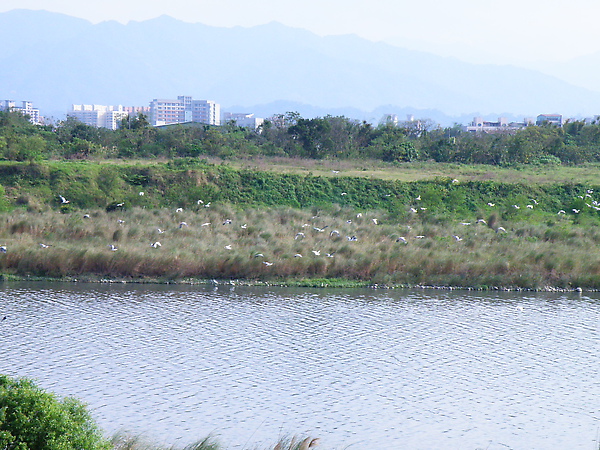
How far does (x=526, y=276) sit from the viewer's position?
2870 centimetres

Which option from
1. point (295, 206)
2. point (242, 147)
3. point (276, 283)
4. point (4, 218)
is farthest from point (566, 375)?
point (242, 147)

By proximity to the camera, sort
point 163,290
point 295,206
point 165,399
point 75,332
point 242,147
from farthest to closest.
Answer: point 242,147 < point 295,206 < point 163,290 < point 75,332 < point 165,399

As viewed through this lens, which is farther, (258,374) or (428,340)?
(428,340)

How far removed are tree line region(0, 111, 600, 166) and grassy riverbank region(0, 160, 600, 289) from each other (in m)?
7.26

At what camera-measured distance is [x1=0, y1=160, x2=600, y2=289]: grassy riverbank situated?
92.4 ft

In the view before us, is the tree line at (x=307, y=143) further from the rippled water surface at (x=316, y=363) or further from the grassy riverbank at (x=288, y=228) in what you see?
the rippled water surface at (x=316, y=363)

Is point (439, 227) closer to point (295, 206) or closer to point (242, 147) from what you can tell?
point (295, 206)

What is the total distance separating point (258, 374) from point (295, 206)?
2730cm

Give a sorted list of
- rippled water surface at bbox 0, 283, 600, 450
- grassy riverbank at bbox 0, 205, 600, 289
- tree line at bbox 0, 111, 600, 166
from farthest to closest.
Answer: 1. tree line at bbox 0, 111, 600, 166
2. grassy riverbank at bbox 0, 205, 600, 289
3. rippled water surface at bbox 0, 283, 600, 450

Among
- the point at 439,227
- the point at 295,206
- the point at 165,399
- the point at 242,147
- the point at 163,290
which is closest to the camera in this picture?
the point at 165,399

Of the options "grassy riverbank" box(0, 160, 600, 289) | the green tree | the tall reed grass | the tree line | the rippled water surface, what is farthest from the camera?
the tree line

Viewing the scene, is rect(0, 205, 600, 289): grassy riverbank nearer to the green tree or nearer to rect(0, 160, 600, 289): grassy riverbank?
rect(0, 160, 600, 289): grassy riverbank

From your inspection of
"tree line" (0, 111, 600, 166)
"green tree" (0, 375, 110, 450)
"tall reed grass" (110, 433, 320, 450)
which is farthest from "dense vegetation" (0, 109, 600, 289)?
"green tree" (0, 375, 110, 450)

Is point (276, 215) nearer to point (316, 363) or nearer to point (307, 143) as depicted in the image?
point (316, 363)
